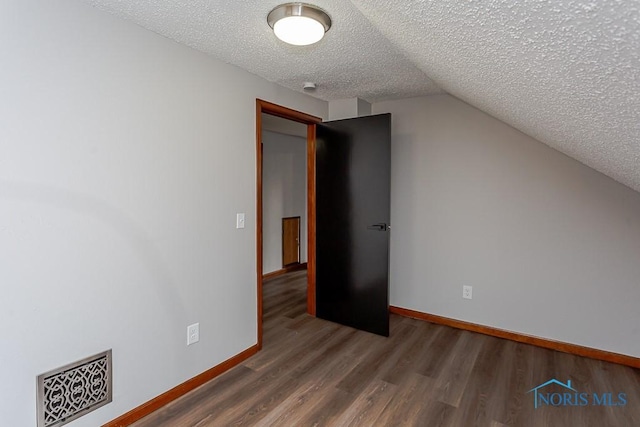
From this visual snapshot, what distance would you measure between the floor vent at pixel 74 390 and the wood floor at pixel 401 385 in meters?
0.30

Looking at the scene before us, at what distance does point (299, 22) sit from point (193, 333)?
1.96m

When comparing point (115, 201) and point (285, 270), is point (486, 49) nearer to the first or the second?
point (115, 201)

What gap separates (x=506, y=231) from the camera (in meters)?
2.81

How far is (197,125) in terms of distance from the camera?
82.9 inches

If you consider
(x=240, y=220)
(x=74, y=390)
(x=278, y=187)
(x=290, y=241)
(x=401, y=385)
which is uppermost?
(x=278, y=187)

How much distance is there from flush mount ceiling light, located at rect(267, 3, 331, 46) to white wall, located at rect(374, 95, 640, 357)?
1814mm

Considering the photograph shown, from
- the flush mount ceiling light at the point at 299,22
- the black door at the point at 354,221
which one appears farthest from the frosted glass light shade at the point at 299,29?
the black door at the point at 354,221

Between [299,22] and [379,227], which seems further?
[379,227]

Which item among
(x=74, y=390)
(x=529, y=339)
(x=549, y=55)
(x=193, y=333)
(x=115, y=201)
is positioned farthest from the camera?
(x=529, y=339)

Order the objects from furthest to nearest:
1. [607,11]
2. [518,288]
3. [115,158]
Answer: [518,288], [115,158], [607,11]

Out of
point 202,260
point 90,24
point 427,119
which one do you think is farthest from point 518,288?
point 90,24

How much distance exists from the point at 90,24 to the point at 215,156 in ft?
3.07

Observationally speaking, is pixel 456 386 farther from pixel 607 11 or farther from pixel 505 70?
pixel 607 11

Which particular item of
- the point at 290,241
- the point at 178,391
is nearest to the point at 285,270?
the point at 290,241
